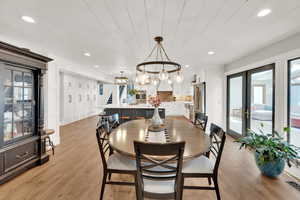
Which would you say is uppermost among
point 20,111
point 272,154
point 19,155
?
point 20,111

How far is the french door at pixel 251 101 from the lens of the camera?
10.5 feet

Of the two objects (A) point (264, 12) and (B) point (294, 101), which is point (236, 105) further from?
(A) point (264, 12)

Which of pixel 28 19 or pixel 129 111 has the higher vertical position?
pixel 28 19

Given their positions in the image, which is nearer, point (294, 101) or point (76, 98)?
point (294, 101)

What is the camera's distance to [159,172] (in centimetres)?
132

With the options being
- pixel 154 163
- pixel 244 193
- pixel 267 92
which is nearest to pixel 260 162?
pixel 244 193

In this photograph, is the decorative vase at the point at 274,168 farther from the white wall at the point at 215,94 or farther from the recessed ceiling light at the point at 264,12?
the white wall at the point at 215,94

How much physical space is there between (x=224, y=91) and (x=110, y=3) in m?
4.48

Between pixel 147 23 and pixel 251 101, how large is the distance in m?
3.40

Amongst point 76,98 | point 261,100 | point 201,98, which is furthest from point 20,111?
point 201,98

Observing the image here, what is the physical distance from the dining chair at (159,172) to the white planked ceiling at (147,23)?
1657mm

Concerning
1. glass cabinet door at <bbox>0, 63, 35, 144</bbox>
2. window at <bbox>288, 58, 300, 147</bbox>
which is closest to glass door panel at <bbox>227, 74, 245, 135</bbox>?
window at <bbox>288, 58, 300, 147</bbox>

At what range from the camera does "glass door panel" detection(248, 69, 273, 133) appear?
318 centimetres

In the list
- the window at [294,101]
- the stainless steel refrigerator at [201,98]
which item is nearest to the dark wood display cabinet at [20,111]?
the window at [294,101]
